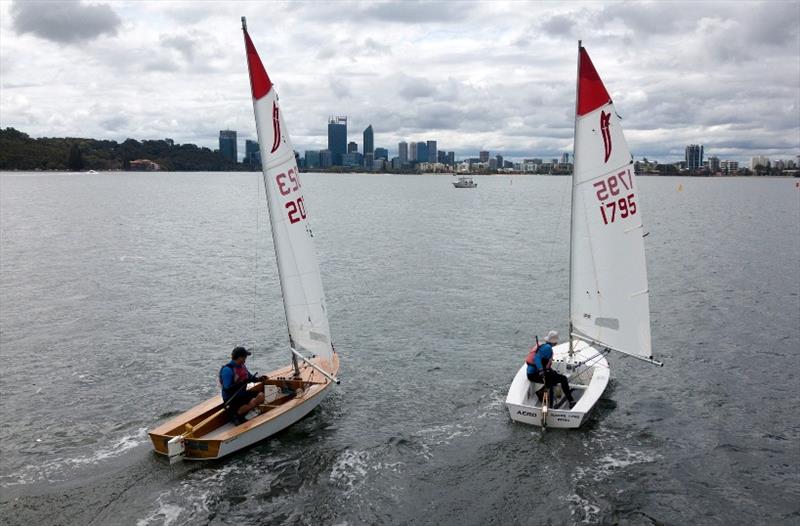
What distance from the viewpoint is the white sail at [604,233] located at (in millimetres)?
18406

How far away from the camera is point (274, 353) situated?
26453 mm

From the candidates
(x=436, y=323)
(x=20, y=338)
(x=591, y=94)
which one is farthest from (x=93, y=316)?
(x=591, y=94)

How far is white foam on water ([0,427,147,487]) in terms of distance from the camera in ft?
52.0

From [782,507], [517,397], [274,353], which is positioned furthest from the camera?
[274,353]

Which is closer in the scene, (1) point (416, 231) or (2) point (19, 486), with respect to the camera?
(2) point (19, 486)

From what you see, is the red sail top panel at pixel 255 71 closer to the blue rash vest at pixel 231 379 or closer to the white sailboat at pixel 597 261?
the blue rash vest at pixel 231 379

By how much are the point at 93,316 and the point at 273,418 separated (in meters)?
17.7

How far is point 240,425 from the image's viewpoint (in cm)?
1752

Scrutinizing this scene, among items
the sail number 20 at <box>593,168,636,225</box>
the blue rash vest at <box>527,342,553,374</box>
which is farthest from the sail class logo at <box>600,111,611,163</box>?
the blue rash vest at <box>527,342,553,374</box>

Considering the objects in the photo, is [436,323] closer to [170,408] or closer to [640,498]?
[170,408]

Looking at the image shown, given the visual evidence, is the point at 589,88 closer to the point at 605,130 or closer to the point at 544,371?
the point at 605,130

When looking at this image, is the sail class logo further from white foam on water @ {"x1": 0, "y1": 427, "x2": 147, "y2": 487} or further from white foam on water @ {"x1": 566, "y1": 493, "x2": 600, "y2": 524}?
white foam on water @ {"x1": 0, "y1": 427, "x2": 147, "y2": 487}

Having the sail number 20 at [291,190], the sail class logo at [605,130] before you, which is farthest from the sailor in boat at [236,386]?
the sail class logo at [605,130]

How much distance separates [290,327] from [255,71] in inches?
294
